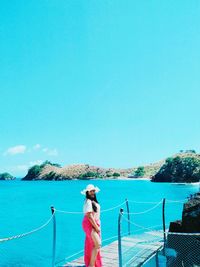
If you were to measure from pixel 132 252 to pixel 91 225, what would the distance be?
4.57 m

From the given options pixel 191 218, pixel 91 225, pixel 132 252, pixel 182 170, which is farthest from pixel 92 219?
pixel 182 170

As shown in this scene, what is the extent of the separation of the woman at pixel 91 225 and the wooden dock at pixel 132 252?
2.72 metres

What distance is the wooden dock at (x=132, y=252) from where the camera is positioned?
1038 cm

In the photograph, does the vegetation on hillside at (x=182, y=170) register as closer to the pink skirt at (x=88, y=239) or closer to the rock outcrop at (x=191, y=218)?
the rock outcrop at (x=191, y=218)

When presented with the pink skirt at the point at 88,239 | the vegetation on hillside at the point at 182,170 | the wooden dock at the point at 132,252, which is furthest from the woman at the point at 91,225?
the vegetation on hillside at the point at 182,170

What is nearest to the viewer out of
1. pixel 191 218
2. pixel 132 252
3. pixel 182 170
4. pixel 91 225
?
pixel 91 225

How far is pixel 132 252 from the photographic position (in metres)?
11.4

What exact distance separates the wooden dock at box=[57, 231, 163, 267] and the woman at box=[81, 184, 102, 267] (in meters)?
2.72

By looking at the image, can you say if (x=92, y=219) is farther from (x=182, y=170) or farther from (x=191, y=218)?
(x=182, y=170)

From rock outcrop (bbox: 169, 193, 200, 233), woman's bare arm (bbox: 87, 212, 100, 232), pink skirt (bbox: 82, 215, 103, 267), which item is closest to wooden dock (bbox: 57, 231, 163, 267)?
rock outcrop (bbox: 169, 193, 200, 233)

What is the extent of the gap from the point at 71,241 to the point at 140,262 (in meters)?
14.6

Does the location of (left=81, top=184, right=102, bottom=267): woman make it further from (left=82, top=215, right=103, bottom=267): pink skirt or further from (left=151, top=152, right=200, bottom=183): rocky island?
(left=151, top=152, right=200, bottom=183): rocky island

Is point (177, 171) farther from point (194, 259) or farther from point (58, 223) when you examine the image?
point (194, 259)

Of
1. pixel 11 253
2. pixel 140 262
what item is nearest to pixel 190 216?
pixel 140 262
